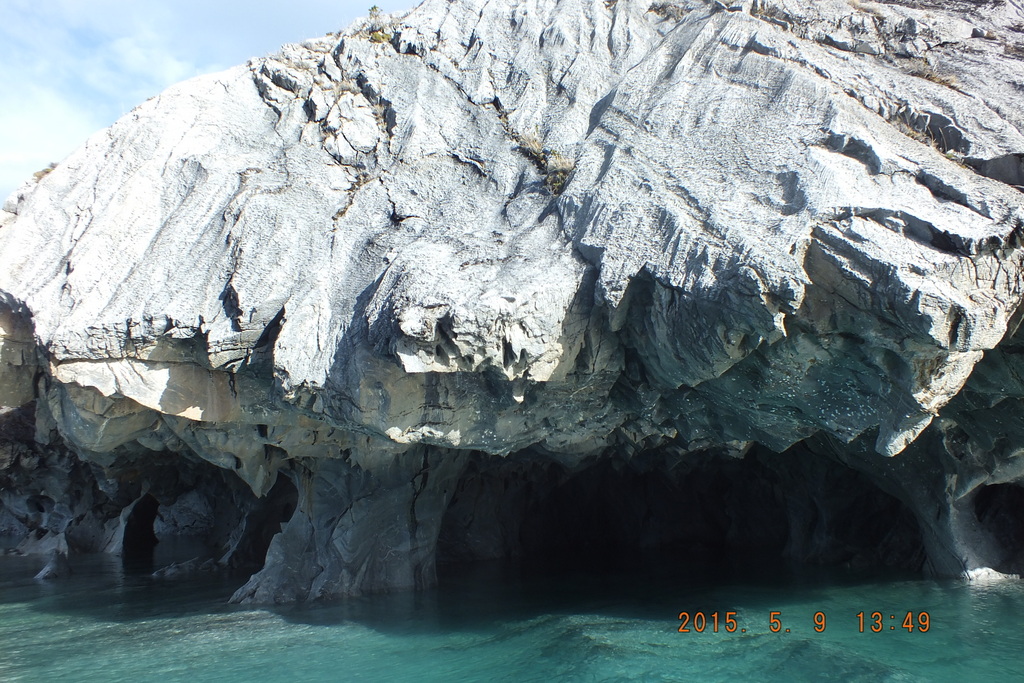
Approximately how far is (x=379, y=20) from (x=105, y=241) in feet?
21.8

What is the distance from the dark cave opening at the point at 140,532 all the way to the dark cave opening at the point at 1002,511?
23.7 metres

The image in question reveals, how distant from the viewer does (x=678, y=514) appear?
81.8 feet

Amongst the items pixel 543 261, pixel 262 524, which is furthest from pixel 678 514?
pixel 543 261

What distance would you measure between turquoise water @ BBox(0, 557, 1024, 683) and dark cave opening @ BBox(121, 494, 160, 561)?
1010 cm

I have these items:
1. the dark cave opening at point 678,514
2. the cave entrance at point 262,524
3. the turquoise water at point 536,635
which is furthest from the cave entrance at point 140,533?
the dark cave opening at point 678,514

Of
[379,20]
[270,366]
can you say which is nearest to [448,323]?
[270,366]

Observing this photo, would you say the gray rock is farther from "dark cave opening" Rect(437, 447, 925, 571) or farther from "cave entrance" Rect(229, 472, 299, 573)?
"dark cave opening" Rect(437, 447, 925, 571)

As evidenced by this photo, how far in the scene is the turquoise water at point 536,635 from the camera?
9.10m

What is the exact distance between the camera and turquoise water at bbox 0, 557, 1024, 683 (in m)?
9.10

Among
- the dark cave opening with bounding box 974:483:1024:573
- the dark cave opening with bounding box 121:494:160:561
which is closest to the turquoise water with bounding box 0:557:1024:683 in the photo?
the dark cave opening with bounding box 974:483:1024:573

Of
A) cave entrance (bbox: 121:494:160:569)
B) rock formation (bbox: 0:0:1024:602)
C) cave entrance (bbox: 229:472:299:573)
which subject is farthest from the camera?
cave entrance (bbox: 121:494:160:569)

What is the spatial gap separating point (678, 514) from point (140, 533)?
19589 millimetres

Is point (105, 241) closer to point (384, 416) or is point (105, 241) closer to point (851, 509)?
point (384, 416)

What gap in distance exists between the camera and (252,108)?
13312 millimetres
